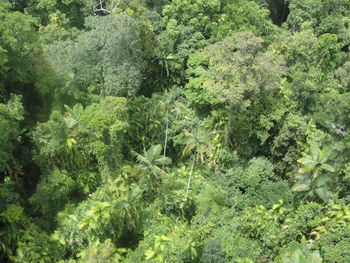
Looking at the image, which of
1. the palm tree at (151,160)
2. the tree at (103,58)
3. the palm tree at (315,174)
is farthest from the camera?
the tree at (103,58)

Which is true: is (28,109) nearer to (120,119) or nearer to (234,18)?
(120,119)

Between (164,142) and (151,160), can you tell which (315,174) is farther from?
(164,142)

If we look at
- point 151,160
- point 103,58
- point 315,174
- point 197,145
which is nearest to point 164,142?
point 197,145

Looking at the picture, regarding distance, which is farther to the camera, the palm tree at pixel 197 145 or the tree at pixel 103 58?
the palm tree at pixel 197 145

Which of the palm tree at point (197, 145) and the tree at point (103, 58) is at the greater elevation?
the tree at point (103, 58)

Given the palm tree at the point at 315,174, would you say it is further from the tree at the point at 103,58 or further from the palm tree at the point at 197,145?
the tree at the point at 103,58

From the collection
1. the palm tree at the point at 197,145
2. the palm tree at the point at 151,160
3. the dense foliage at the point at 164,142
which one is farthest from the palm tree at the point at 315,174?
the palm tree at the point at 151,160

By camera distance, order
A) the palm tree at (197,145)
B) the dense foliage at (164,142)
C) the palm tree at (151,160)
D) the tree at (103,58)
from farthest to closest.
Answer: the palm tree at (197,145) < the tree at (103,58) < the palm tree at (151,160) < the dense foliage at (164,142)
